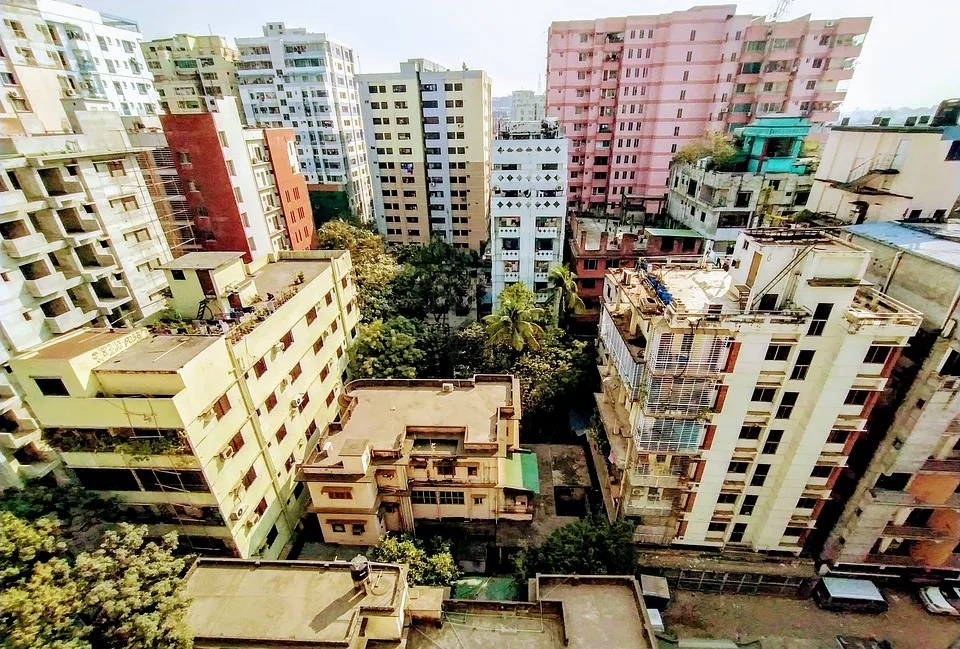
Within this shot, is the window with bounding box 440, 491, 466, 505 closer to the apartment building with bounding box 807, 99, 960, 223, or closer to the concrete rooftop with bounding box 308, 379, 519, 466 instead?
the concrete rooftop with bounding box 308, 379, 519, 466

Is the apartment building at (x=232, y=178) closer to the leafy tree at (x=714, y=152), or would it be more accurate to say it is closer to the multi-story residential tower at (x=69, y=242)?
the multi-story residential tower at (x=69, y=242)

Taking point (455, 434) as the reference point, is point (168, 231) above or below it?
above

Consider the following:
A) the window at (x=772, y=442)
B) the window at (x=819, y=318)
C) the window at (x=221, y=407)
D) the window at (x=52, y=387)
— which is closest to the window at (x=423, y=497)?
the window at (x=221, y=407)

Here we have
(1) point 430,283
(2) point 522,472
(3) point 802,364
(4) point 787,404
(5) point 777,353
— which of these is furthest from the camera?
(1) point 430,283

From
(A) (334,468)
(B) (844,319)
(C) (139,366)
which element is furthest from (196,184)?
(B) (844,319)

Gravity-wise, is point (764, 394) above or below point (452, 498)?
above

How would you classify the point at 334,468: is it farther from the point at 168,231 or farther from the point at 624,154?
the point at 624,154

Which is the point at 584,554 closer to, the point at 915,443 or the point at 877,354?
the point at 877,354

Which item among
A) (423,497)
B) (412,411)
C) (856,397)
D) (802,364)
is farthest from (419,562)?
(856,397)
